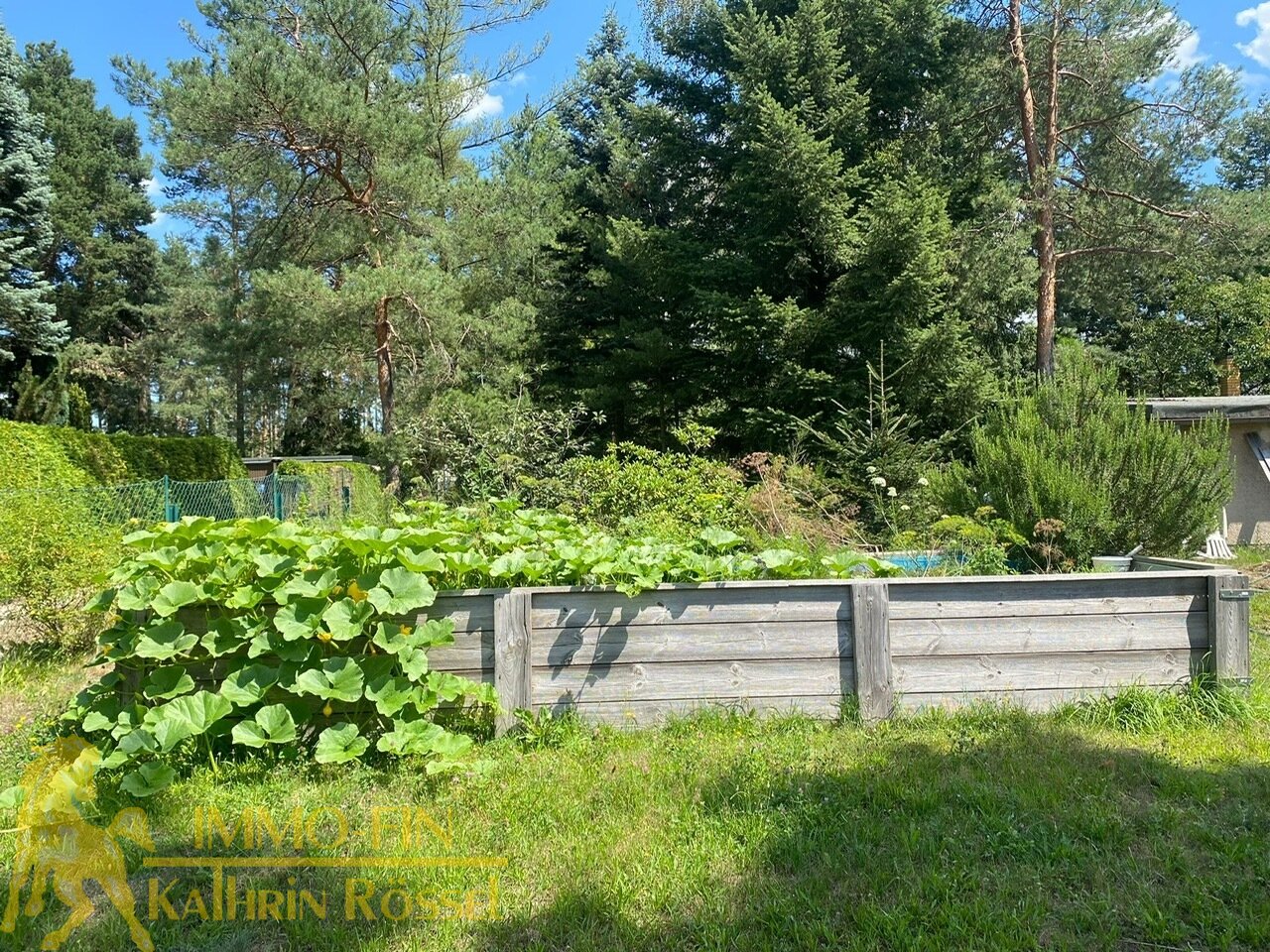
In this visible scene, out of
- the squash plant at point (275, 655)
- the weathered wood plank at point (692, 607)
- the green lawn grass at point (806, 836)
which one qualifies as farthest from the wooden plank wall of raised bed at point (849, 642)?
the squash plant at point (275, 655)

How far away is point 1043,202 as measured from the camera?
13.4 metres

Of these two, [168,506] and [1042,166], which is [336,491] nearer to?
[168,506]

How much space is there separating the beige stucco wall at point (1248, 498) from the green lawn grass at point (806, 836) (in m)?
9.67

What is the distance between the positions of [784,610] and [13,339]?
64.6 ft

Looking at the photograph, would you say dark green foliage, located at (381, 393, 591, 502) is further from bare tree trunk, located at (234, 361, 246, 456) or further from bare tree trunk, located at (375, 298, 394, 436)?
bare tree trunk, located at (234, 361, 246, 456)

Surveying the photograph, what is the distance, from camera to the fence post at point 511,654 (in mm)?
3164

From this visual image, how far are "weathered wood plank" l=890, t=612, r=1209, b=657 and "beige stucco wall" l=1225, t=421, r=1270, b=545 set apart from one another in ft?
31.8

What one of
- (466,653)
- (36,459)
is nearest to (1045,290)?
(466,653)

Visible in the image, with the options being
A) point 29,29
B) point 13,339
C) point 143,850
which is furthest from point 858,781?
point 29,29

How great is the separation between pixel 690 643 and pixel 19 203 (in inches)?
709

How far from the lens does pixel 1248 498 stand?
1090 centimetres

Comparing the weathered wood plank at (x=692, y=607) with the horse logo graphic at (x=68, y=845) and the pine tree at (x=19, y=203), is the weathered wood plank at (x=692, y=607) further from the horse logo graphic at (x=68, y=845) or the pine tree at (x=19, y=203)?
the pine tree at (x=19, y=203)

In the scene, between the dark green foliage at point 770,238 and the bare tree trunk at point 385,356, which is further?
the bare tree trunk at point 385,356

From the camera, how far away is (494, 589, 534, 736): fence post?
316 cm
